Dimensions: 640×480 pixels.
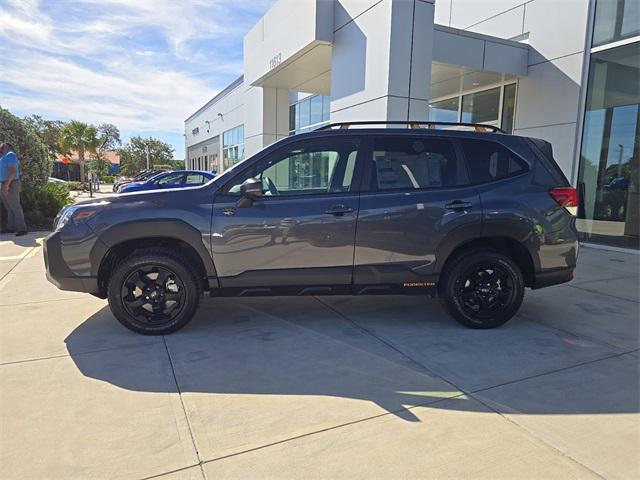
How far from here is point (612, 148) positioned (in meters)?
9.30

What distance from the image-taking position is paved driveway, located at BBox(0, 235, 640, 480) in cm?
236

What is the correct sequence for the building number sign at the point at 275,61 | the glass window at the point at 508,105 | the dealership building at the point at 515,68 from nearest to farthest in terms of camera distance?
the dealership building at the point at 515,68, the glass window at the point at 508,105, the building number sign at the point at 275,61

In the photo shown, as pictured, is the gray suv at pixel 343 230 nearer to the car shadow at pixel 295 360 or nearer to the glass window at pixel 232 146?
the car shadow at pixel 295 360

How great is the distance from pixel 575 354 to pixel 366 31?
7.68 metres

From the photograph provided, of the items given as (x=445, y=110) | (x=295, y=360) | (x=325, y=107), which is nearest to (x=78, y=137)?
(x=325, y=107)

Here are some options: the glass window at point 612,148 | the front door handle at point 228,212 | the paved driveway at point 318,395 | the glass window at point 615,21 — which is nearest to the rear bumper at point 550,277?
the paved driveway at point 318,395

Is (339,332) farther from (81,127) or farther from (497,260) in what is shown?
(81,127)

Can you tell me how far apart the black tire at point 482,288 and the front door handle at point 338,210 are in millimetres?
1185

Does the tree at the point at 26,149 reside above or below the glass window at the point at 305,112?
below

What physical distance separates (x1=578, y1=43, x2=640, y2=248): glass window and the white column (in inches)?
155

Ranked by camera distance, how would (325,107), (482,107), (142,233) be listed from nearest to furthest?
(142,233) < (482,107) < (325,107)

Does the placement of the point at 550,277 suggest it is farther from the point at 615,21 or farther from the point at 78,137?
the point at 78,137

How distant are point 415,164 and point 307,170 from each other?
1.06 meters

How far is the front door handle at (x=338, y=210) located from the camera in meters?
3.98
